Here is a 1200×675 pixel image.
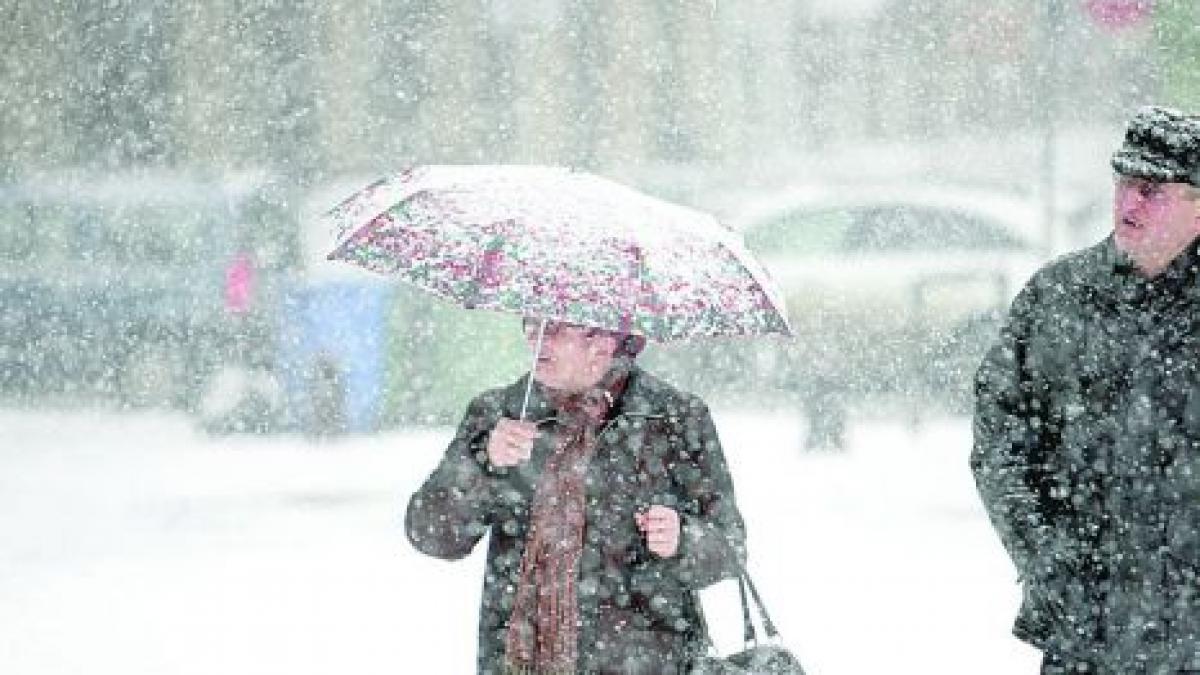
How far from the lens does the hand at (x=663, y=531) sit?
375cm

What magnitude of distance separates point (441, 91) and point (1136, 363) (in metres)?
17.9

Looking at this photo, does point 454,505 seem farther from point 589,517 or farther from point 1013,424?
point 1013,424

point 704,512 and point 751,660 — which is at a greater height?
point 704,512

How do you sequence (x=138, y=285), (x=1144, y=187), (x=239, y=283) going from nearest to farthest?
1. (x=1144, y=187)
2. (x=138, y=285)
3. (x=239, y=283)

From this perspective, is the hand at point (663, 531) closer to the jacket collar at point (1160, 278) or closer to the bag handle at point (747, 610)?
the bag handle at point (747, 610)

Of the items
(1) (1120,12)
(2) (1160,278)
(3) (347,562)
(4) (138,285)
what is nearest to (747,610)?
(2) (1160,278)

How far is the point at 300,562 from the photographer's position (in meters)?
9.93

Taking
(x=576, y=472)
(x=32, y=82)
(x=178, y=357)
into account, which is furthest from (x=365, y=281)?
(x=576, y=472)

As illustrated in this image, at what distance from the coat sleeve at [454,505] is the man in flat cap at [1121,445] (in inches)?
33.1

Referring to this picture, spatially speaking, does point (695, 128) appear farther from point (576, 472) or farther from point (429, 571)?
point (576, 472)

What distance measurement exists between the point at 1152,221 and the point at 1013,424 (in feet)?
1.33

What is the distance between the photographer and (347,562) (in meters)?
9.97

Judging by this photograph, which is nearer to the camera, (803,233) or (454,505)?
(454,505)

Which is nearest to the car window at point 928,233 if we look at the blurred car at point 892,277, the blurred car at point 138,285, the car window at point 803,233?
the blurred car at point 892,277
